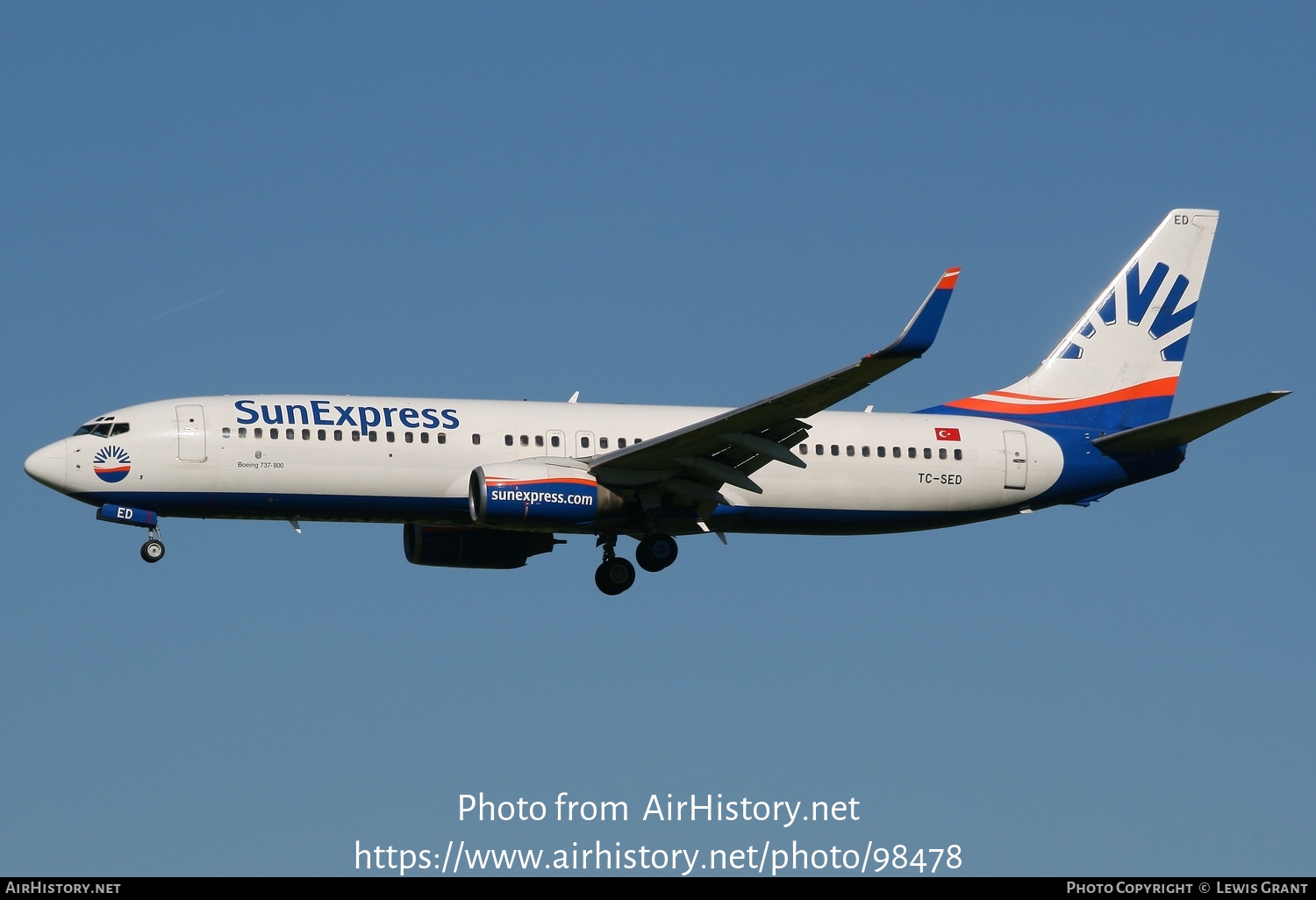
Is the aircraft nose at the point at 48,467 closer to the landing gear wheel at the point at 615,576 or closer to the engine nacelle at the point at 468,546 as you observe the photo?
the engine nacelle at the point at 468,546

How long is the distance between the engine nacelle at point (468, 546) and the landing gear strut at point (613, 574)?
2.31m

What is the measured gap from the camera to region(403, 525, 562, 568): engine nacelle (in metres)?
47.1

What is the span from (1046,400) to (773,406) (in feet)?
40.6

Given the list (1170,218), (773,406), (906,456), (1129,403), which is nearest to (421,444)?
(773,406)

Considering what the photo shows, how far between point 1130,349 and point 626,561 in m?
15.7

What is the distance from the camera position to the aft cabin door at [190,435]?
42344 mm

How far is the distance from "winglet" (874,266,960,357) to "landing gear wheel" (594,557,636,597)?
11679mm

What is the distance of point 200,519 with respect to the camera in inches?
1699

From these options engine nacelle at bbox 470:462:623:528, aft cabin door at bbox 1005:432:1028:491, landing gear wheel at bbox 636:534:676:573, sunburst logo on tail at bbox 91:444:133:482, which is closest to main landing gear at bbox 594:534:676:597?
landing gear wheel at bbox 636:534:676:573

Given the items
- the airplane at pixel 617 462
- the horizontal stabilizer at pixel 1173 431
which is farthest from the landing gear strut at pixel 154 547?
the horizontal stabilizer at pixel 1173 431

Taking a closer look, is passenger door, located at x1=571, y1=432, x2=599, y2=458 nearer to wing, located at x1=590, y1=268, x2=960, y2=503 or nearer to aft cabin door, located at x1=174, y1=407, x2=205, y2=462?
wing, located at x1=590, y1=268, x2=960, y2=503

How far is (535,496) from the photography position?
139 ft

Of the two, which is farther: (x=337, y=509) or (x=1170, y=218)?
(x=1170, y=218)

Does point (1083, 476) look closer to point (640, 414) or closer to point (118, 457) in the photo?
point (640, 414)
